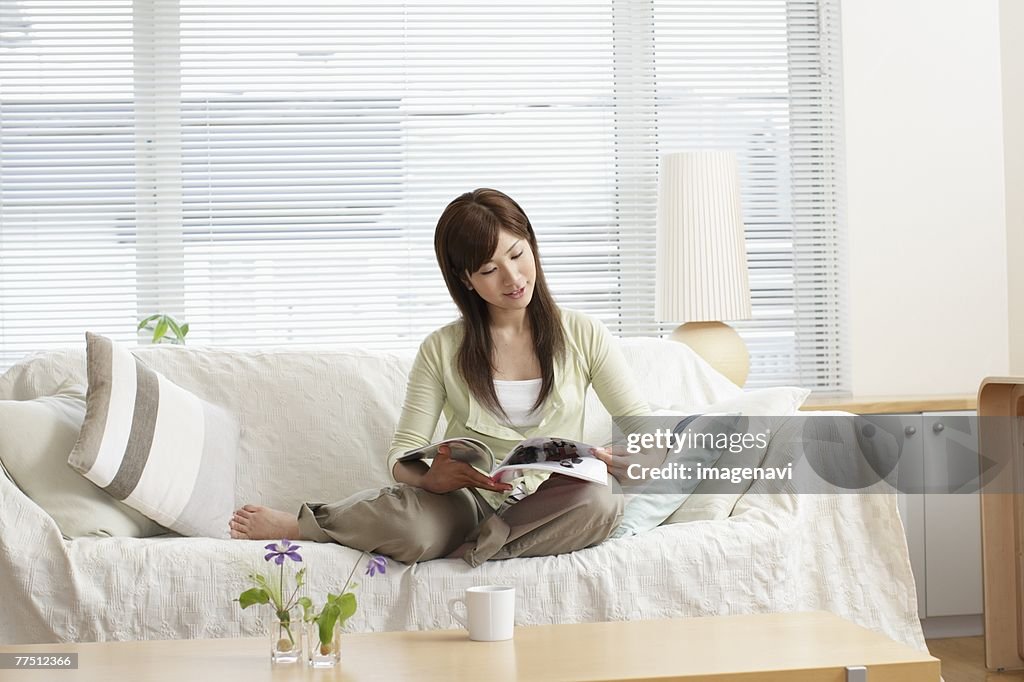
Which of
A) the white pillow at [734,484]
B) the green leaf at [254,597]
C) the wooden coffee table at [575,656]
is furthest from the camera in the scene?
the white pillow at [734,484]

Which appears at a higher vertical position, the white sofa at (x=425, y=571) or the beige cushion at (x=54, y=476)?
the beige cushion at (x=54, y=476)

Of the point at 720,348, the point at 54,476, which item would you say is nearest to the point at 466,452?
the point at 54,476

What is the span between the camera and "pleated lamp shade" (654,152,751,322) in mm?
3029

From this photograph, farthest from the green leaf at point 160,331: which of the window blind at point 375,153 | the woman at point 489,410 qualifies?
the woman at point 489,410

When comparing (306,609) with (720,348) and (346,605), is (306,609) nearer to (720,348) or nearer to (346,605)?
(346,605)

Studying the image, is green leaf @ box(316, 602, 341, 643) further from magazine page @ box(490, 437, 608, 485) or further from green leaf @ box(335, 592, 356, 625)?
magazine page @ box(490, 437, 608, 485)

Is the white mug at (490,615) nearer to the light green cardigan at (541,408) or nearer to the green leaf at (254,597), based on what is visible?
the green leaf at (254,597)

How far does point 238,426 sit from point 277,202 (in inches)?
41.2

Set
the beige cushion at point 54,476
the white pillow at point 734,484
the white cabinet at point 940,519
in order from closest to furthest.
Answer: the beige cushion at point 54,476 → the white pillow at point 734,484 → the white cabinet at point 940,519

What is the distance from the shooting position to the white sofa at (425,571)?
1.89m

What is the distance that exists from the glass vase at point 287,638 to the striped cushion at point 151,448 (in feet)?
2.86

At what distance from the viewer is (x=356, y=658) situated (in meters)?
1.35

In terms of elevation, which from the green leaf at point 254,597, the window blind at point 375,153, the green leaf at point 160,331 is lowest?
the green leaf at point 254,597

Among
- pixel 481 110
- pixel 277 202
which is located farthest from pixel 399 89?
pixel 277 202
